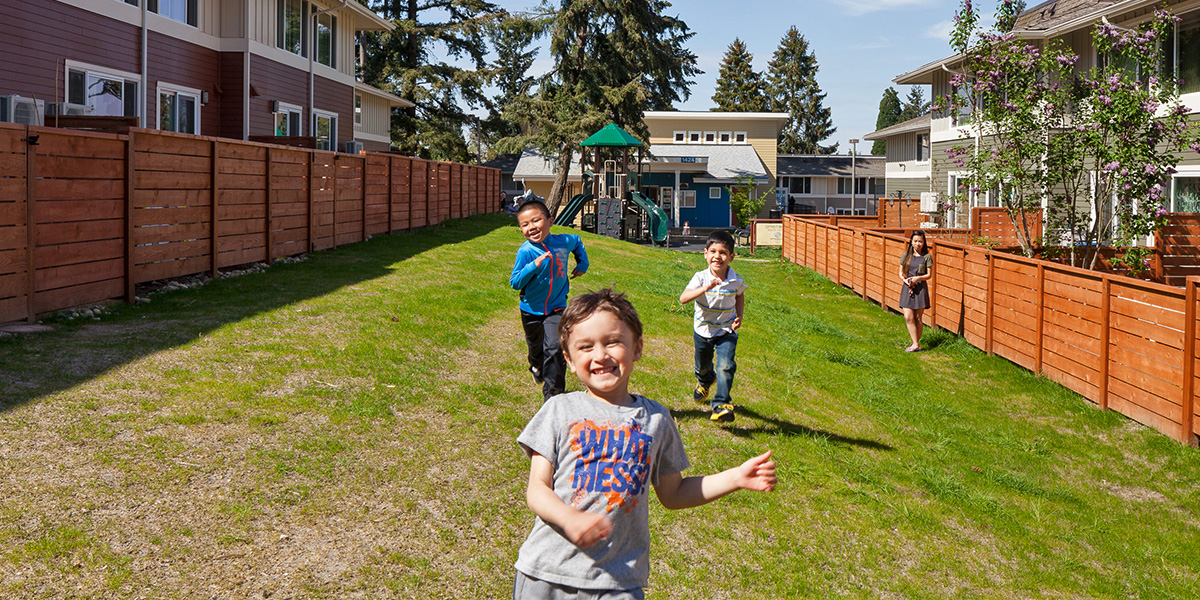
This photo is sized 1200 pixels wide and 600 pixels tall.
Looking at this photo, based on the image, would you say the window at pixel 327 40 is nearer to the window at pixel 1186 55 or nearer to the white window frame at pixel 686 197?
the window at pixel 1186 55

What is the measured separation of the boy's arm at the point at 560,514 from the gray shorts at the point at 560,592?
0.24m

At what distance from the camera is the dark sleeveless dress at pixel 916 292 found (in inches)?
570

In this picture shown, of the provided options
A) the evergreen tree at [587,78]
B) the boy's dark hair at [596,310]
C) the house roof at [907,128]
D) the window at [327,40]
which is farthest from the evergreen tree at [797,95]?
the boy's dark hair at [596,310]

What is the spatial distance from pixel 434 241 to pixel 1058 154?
11.5m

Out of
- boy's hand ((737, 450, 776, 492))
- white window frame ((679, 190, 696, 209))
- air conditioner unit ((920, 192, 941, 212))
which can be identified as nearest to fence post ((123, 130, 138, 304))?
boy's hand ((737, 450, 776, 492))

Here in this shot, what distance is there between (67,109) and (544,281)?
12.6m

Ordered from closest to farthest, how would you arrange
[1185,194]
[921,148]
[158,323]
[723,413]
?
1. [723,413]
2. [158,323]
3. [1185,194]
4. [921,148]

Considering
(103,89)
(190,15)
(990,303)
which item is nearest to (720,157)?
(190,15)

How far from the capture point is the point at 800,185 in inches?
2876

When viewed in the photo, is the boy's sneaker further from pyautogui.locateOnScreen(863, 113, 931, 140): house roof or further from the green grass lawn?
pyautogui.locateOnScreen(863, 113, 931, 140): house roof

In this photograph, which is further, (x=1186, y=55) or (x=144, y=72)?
(x=1186, y=55)

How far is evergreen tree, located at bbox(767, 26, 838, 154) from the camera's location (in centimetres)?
9794

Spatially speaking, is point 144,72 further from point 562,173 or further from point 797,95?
point 797,95

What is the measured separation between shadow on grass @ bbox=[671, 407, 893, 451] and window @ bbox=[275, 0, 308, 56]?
18.4 metres
